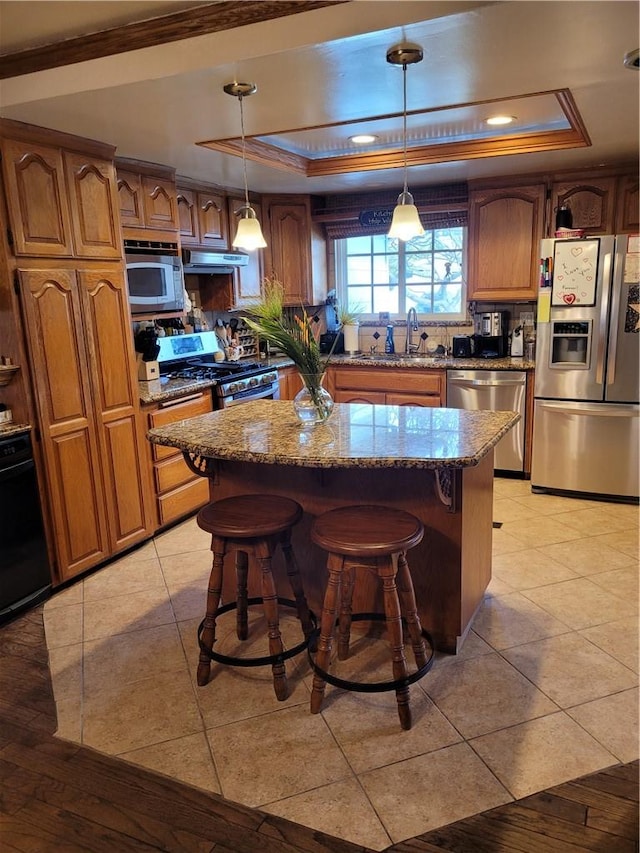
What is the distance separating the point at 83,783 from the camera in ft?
6.30

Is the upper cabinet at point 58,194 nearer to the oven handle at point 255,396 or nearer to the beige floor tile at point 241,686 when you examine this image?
the oven handle at point 255,396

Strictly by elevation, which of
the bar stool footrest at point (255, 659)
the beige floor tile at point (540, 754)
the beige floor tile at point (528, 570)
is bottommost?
the beige floor tile at point (540, 754)

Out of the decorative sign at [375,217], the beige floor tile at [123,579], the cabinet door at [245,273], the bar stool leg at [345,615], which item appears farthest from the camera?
the decorative sign at [375,217]

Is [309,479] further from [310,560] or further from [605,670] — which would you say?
[605,670]

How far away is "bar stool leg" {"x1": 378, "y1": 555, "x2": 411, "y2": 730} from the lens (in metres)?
2.03

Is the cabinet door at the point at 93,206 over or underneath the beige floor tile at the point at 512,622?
over

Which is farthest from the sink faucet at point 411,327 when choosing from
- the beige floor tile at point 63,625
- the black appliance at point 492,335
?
the beige floor tile at point 63,625

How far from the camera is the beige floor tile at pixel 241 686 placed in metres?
2.23

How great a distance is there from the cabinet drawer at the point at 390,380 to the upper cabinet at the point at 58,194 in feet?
7.61

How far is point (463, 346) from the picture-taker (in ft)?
16.6

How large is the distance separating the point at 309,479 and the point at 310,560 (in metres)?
0.39

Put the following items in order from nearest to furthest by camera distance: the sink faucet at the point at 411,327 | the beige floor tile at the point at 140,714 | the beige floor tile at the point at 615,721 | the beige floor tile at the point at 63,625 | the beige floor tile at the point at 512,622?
1. the beige floor tile at the point at 615,721
2. the beige floor tile at the point at 140,714
3. the beige floor tile at the point at 512,622
4. the beige floor tile at the point at 63,625
5. the sink faucet at the point at 411,327

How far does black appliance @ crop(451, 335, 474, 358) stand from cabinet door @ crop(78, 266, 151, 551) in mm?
2716

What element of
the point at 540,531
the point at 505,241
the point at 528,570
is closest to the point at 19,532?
the point at 528,570
